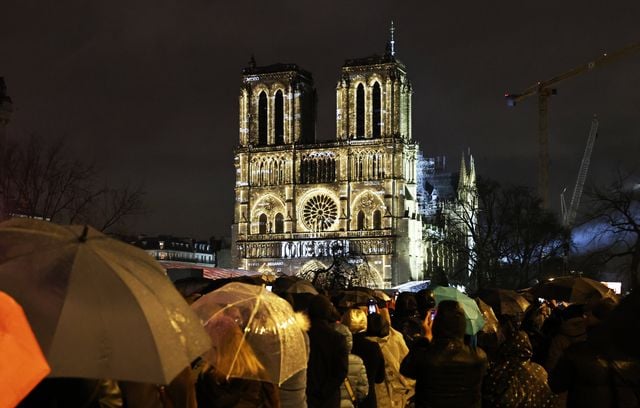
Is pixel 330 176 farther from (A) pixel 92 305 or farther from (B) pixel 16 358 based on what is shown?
(B) pixel 16 358

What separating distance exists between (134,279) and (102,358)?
1.69ft

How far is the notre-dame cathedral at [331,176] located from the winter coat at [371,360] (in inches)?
2988

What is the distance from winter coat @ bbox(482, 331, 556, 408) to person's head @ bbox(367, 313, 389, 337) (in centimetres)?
261

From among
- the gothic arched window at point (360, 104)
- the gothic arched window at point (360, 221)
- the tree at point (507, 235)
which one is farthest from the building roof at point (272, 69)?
the tree at point (507, 235)

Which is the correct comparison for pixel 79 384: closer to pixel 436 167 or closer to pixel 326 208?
pixel 326 208

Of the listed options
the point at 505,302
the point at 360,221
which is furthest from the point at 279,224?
the point at 505,302

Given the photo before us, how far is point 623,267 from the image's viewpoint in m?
43.6

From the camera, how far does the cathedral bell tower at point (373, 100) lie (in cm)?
8875

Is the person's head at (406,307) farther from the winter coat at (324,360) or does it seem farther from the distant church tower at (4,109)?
the distant church tower at (4,109)

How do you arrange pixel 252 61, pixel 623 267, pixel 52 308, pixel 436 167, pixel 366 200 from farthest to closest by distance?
pixel 436 167 < pixel 252 61 < pixel 366 200 < pixel 623 267 < pixel 52 308

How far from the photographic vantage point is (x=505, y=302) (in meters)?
17.9

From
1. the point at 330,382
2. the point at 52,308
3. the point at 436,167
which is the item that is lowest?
the point at 330,382

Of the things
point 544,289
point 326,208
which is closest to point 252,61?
point 326,208

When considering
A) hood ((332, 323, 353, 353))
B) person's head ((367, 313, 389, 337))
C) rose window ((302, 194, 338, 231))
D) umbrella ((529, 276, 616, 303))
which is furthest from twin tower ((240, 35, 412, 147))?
hood ((332, 323, 353, 353))
